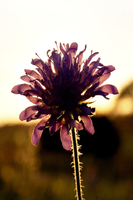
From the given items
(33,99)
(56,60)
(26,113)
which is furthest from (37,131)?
(56,60)

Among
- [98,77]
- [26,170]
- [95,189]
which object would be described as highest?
[98,77]

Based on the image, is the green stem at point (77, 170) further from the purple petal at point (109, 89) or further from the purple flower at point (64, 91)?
the purple petal at point (109, 89)

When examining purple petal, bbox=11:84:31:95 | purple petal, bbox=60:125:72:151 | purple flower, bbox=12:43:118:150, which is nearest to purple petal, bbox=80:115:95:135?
purple flower, bbox=12:43:118:150

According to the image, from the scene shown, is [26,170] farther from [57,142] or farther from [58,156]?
[57,142]

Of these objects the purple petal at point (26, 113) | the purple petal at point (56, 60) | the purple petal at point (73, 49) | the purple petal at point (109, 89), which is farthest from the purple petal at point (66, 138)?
the purple petal at point (73, 49)

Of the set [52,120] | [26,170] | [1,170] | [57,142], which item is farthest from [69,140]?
[57,142]

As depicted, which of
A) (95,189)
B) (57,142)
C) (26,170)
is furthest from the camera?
(57,142)
